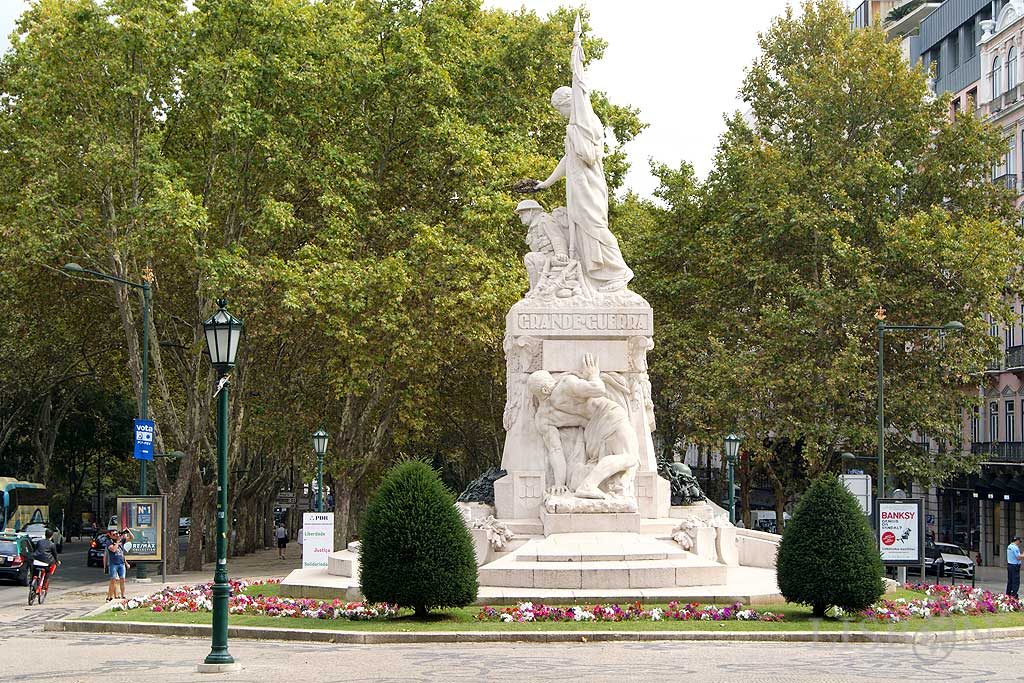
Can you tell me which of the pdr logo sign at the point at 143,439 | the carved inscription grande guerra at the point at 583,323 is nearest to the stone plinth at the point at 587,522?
the carved inscription grande guerra at the point at 583,323

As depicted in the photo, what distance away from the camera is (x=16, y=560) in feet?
114

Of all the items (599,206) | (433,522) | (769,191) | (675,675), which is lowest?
(675,675)

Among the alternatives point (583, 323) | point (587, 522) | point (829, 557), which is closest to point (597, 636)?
point (829, 557)

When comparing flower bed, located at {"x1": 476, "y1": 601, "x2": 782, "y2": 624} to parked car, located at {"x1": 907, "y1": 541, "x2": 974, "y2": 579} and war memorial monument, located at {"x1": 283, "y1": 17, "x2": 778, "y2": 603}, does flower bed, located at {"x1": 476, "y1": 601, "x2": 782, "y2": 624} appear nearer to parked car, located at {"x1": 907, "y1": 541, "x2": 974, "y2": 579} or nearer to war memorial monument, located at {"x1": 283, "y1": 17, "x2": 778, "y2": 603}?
war memorial monument, located at {"x1": 283, "y1": 17, "x2": 778, "y2": 603}

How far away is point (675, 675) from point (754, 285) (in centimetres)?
3187

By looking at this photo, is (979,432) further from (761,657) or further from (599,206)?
(761,657)

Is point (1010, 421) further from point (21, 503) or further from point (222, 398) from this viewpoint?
point (222, 398)

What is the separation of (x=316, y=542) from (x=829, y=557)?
1183cm

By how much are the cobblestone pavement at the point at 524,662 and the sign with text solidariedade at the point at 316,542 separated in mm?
9217

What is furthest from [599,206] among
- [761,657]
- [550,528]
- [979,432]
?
[979,432]

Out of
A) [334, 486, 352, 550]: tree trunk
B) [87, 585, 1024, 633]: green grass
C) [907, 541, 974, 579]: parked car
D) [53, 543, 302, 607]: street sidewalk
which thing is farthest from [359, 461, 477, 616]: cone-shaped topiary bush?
[334, 486, 352, 550]: tree trunk

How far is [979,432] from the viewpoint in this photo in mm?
55438

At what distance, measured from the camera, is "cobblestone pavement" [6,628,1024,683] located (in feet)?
50.3

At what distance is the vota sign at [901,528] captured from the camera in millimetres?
26953
